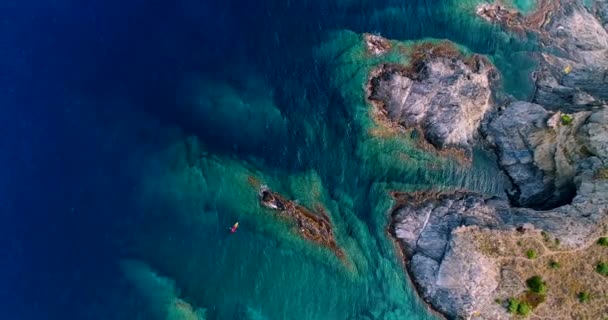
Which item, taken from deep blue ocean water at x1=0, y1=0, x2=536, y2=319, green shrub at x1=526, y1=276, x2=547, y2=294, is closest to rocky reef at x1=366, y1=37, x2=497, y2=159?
deep blue ocean water at x1=0, y1=0, x2=536, y2=319

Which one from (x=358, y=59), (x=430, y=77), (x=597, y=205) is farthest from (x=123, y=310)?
(x=597, y=205)

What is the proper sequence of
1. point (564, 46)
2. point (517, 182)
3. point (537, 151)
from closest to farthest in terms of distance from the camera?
point (537, 151)
point (517, 182)
point (564, 46)

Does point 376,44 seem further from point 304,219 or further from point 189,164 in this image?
point 189,164

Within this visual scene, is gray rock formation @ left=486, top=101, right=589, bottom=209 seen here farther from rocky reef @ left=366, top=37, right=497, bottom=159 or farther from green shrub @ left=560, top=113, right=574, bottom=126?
rocky reef @ left=366, top=37, right=497, bottom=159

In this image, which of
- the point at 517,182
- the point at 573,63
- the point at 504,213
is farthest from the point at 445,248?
the point at 573,63

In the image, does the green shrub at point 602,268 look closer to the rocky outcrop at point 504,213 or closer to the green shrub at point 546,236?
the rocky outcrop at point 504,213
